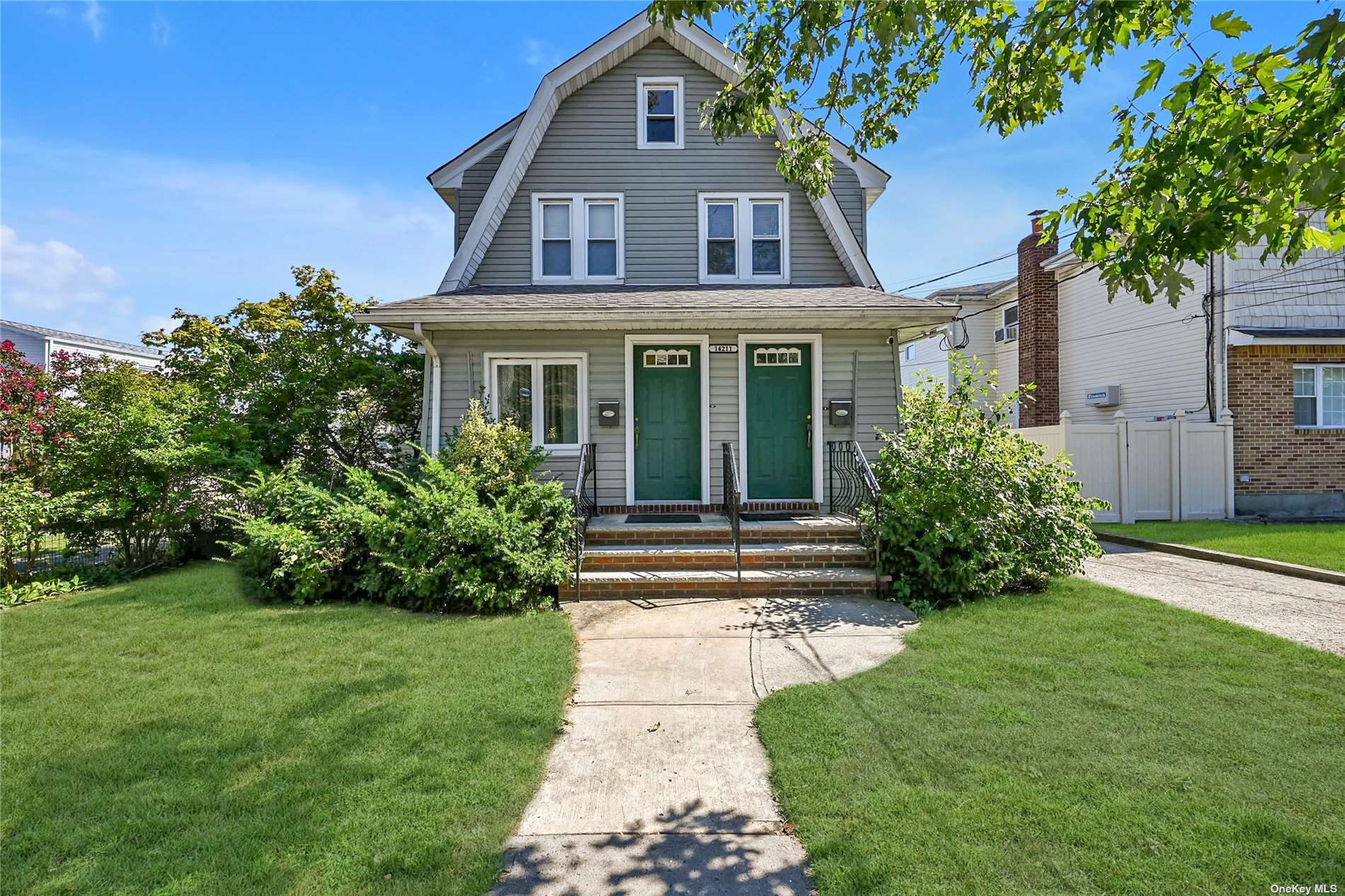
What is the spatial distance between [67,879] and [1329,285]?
Result: 66.2 ft

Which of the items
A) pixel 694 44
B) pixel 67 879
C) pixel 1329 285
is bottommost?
pixel 67 879

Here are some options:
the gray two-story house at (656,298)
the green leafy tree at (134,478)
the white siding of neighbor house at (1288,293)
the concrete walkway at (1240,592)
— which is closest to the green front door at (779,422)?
the gray two-story house at (656,298)

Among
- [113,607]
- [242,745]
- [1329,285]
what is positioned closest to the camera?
[242,745]

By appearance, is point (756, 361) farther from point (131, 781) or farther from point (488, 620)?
point (131, 781)

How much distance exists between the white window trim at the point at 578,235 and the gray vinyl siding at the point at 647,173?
9cm

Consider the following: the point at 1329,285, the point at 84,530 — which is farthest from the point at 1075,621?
the point at 1329,285

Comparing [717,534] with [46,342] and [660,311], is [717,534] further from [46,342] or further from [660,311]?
[46,342]

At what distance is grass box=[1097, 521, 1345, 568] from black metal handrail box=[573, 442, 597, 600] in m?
9.01

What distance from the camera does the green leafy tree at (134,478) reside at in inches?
310

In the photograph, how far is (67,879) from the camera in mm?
2438

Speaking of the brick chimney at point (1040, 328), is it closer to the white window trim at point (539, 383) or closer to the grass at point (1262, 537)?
the grass at point (1262, 537)

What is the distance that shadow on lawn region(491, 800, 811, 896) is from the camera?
2445 mm

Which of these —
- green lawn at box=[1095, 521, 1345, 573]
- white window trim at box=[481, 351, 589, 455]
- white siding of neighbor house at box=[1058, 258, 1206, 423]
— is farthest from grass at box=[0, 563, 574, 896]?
white siding of neighbor house at box=[1058, 258, 1206, 423]

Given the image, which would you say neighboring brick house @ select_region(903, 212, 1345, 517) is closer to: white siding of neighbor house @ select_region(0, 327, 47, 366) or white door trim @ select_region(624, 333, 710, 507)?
white door trim @ select_region(624, 333, 710, 507)
